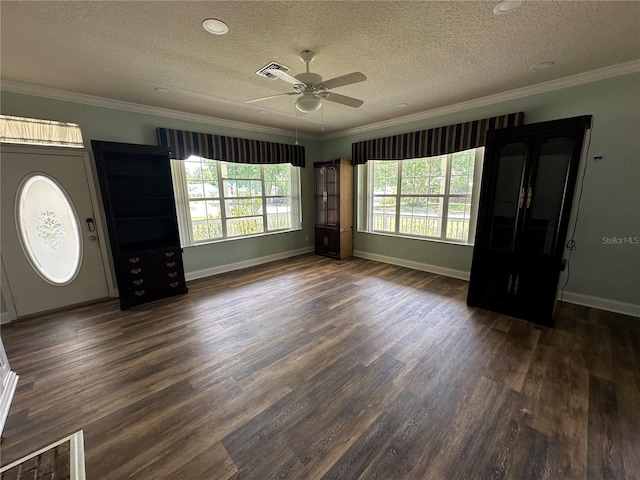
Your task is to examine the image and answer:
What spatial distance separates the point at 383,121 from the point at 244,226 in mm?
3253

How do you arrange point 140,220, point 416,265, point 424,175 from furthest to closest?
point 416,265, point 424,175, point 140,220

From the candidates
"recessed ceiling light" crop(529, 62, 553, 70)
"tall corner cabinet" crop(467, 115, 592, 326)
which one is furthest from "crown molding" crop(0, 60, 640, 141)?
"tall corner cabinet" crop(467, 115, 592, 326)

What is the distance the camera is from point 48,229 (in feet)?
10.5

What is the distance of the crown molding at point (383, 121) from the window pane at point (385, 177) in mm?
667

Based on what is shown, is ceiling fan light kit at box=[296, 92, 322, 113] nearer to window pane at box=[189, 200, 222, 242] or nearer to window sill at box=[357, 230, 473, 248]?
window pane at box=[189, 200, 222, 242]

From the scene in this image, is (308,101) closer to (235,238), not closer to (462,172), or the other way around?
(462,172)

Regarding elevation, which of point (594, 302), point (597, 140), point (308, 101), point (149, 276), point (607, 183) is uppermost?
point (308, 101)

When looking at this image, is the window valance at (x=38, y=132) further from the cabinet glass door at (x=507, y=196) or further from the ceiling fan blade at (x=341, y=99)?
the cabinet glass door at (x=507, y=196)

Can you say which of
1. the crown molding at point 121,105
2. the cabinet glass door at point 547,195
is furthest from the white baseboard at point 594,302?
the crown molding at point 121,105

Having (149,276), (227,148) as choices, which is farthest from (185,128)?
(149,276)

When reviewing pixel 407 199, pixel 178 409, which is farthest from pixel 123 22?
pixel 407 199

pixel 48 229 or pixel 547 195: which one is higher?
pixel 547 195

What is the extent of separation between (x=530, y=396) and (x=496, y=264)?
157 cm

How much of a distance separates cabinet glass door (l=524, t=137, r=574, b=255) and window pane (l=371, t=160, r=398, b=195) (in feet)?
7.82
